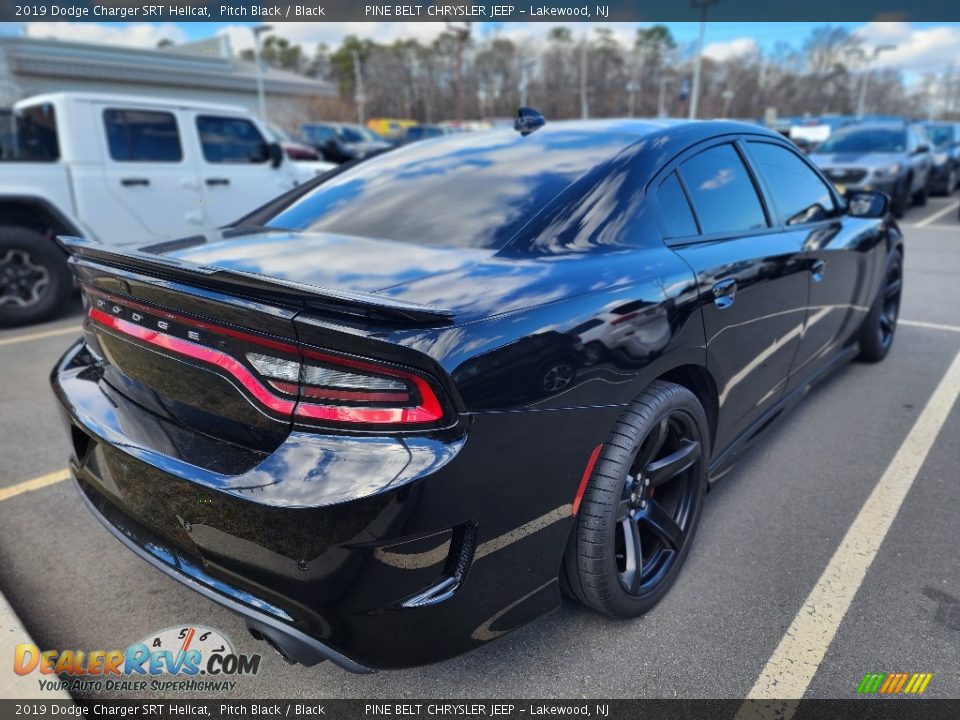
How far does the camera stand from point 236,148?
707 centimetres

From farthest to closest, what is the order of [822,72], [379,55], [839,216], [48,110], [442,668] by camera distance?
[822,72] < [379,55] < [48,110] < [839,216] < [442,668]

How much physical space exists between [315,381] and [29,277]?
5631 mm

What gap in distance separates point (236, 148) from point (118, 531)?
19.9 ft

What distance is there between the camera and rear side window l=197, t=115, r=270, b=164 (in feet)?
22.3

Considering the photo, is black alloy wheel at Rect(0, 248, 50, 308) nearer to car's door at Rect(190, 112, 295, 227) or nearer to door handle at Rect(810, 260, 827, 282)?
car's door at Rect(190, 112, 295, 227)

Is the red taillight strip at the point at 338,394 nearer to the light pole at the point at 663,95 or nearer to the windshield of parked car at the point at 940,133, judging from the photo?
the windshield of parked car at the point at 940,133

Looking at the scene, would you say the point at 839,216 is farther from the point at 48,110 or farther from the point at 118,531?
the point at 48,110

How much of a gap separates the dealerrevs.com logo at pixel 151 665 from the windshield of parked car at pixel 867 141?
1374 cm

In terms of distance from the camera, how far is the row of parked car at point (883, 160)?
11.3m

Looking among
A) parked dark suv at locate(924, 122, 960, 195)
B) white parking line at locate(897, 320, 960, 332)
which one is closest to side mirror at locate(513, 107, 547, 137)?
white parking line at locate(897, 320, 960, 332)

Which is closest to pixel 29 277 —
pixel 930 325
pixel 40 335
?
pixel 40 335

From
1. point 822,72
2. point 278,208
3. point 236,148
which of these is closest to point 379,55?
point 822,72

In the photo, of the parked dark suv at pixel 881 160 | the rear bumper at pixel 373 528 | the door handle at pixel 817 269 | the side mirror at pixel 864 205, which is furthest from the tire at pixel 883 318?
the parked dark suv at pixel 881 160

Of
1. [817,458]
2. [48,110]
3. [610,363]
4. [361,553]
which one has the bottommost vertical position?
[817,458]
